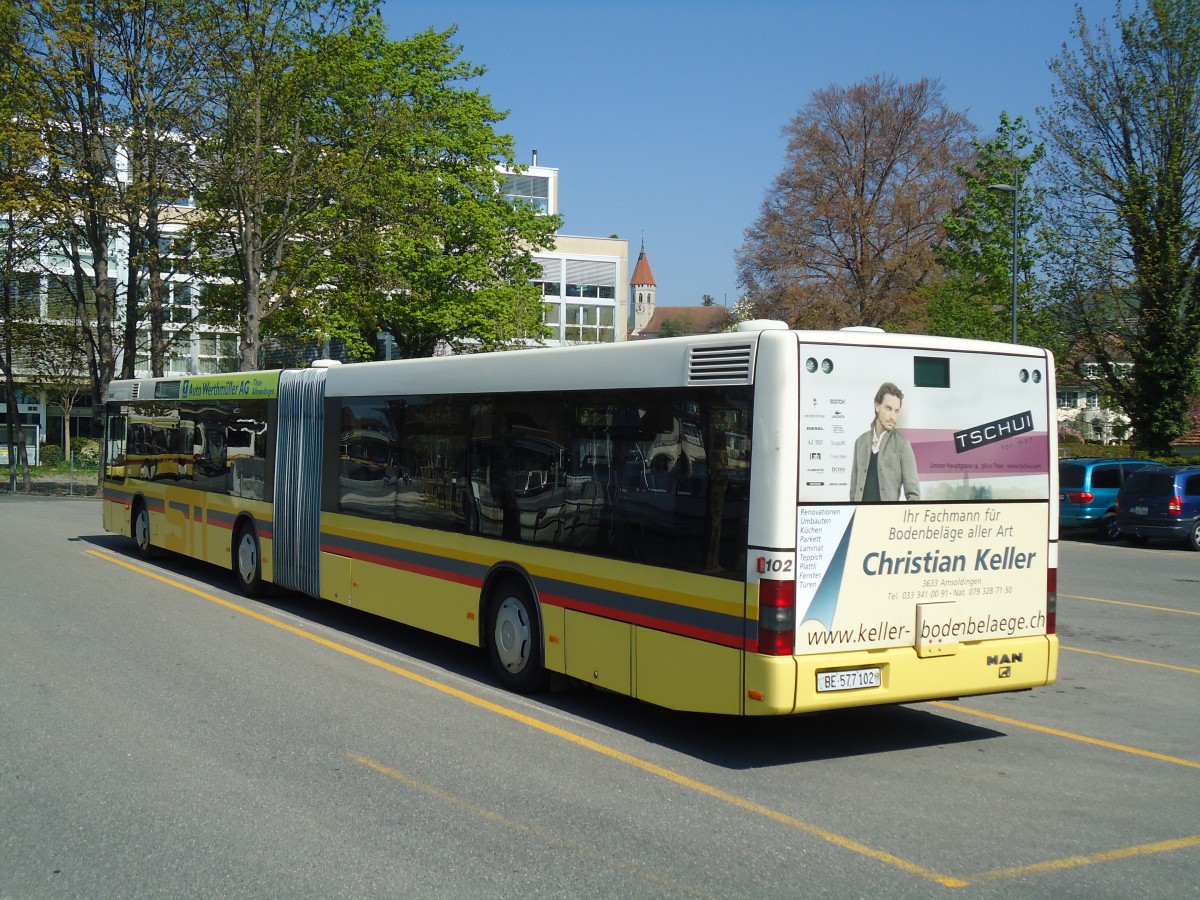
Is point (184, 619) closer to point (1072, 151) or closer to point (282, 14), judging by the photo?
point (282, 14)

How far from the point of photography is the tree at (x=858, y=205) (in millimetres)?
46344

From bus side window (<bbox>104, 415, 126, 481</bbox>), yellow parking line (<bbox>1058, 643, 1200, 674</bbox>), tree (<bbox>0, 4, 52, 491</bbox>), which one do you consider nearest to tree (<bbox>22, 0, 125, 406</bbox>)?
tree (<bbox>0, 4, 52, 491</bbox>)

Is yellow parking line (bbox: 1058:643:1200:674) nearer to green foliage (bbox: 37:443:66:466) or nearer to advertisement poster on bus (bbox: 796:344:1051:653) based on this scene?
advertisement poster on bus (bbox: 796:344:1051:653)

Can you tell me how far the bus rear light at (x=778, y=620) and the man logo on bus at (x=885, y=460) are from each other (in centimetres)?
73

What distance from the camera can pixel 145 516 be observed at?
18219 millimetres

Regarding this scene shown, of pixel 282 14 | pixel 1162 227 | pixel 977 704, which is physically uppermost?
pixel 282 14

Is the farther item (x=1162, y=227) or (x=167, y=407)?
(x=1162, y=227)

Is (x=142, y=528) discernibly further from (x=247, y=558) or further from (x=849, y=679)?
(x=849, y=679)

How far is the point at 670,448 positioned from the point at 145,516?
42.7 ft

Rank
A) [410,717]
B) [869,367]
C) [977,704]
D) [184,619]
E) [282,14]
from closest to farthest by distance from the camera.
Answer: [869,367] → [410,717] → [977,704] → [184,619] → [282,14]

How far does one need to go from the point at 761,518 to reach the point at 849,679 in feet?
3.63

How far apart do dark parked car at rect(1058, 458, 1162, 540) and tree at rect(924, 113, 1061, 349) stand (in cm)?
914

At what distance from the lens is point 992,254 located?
39.7 meters

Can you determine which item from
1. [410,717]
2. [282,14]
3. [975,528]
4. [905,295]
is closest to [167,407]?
[410,717]
